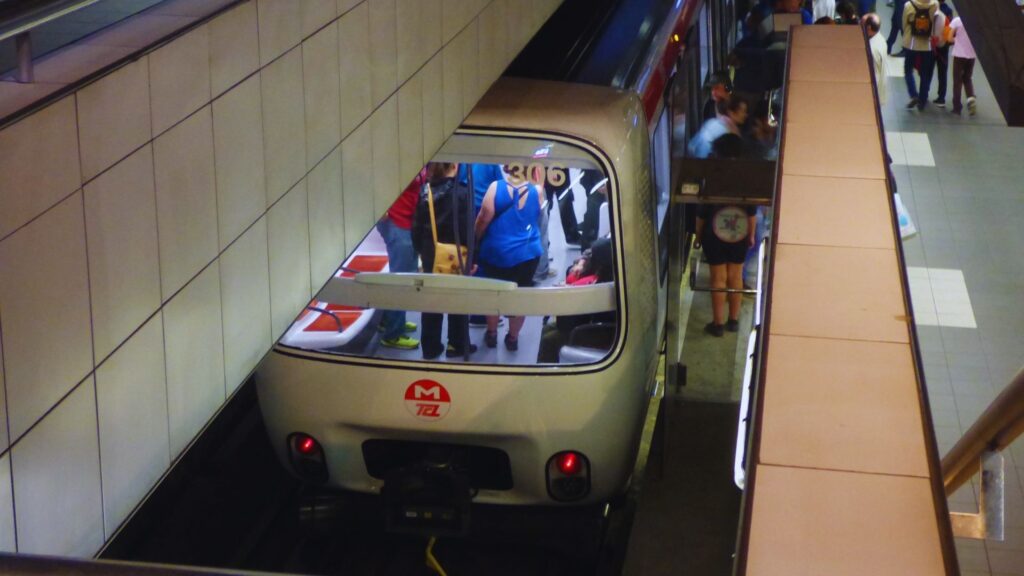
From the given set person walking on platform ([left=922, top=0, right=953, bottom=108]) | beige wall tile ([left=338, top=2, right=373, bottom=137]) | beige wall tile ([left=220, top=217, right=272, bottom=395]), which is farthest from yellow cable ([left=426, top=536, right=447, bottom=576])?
person walking on platform ([left=922, top=0, right=953, bottom=108])

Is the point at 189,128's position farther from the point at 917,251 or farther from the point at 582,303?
the point at 917,251

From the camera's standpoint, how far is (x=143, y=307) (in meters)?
2.73

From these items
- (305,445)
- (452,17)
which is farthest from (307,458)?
(452,17)

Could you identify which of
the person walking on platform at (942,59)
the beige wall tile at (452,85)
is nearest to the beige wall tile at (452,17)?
the beige wall tile at (452,85)

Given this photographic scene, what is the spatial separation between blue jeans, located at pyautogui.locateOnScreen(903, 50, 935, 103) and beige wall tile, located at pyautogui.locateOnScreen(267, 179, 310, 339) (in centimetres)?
1328

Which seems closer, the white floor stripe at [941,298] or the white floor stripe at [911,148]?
the white floor stripe at [941,298]

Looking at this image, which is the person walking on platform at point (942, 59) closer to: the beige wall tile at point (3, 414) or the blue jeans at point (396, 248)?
the blue jeans at point (396, 248)

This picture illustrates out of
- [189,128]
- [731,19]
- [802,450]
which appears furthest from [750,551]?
[731,19]

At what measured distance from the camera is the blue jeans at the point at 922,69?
15.5 meters

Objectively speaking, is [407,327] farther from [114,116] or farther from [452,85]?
[114,116]

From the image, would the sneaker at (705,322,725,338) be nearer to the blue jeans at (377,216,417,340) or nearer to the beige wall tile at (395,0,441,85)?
the blue jeans at (377,216,417,340)

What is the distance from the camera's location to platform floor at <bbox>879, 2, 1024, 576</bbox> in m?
7.14

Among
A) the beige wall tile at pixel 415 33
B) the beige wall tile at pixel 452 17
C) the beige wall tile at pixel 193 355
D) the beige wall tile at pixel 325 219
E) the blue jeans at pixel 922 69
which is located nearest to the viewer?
the beige wall tile at pixel 193 355

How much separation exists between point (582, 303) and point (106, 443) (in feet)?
10.2
